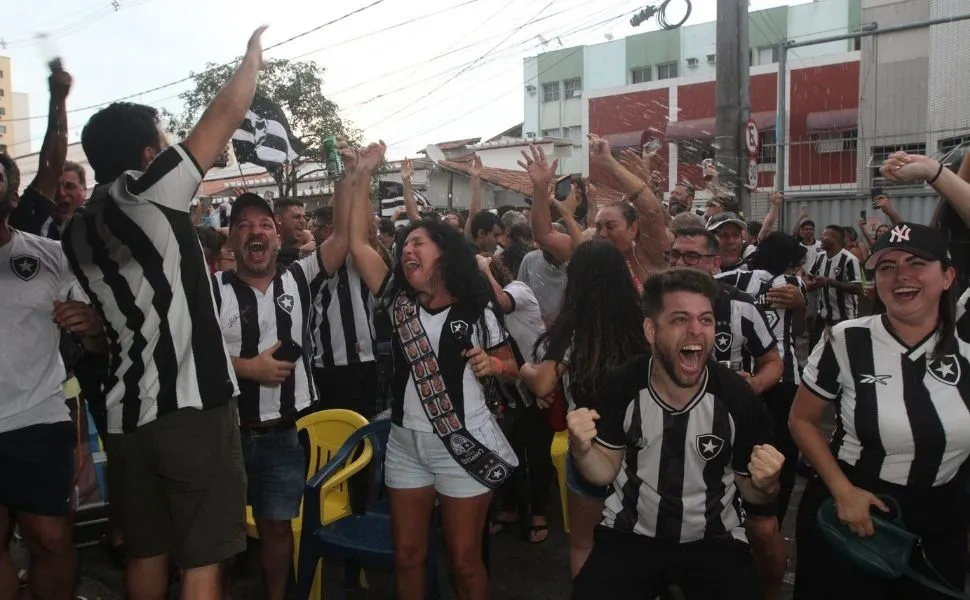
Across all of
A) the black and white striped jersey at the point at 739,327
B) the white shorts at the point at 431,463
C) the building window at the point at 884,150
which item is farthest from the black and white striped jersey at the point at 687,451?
the building window at the point at 884,150

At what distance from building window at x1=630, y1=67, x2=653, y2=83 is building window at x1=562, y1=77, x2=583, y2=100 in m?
2.74

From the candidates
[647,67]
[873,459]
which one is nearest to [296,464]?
[873,459]

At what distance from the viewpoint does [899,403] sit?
9.25 feet

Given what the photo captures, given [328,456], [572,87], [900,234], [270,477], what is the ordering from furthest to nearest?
[572,87]
[328,456]
[270,477]
[900,234]

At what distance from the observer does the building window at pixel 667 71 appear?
3769 cm

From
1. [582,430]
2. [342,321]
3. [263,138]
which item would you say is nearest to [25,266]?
[342,321]

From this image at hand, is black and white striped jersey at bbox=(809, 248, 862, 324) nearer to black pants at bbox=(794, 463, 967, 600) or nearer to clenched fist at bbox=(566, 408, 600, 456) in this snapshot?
black pants at bbox=(794, 463, 967, 600)

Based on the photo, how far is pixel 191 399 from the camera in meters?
2.65

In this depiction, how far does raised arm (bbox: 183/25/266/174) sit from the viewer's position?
264 centimetres

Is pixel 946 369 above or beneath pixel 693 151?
beneath

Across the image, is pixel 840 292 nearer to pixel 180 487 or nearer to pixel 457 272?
pixel 457 272

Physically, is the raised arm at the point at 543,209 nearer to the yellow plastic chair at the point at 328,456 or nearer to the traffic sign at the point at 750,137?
the yellow plastic chair at the point at 328,456

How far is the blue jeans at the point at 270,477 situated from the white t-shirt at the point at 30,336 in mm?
809

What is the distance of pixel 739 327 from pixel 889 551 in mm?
1420
